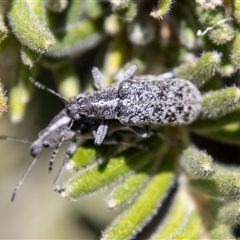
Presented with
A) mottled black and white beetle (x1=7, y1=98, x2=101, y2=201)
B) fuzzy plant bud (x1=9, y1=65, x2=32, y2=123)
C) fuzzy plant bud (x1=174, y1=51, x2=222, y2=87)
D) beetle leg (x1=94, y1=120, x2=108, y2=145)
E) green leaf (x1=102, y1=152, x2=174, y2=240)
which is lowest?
green leaf (x1=102, y1=152, x2=174, y2=240)

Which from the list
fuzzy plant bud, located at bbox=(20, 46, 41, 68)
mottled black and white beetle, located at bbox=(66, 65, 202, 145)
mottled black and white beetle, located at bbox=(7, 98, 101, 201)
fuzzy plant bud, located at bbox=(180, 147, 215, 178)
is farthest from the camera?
mottled black and white beetle, located at bbox=(7, 98, 101, 201)

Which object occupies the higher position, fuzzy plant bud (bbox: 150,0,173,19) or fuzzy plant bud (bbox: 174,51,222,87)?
fuzzy plant bud (bbox: 150,0,173,19)

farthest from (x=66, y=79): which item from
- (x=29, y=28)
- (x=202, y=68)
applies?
(x=202, y=68)

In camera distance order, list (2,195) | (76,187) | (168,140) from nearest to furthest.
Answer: (76,187) → (168,140) → (2,195)

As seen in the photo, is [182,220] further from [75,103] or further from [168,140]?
[75,103]

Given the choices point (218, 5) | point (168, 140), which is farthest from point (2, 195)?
point (218, 5)

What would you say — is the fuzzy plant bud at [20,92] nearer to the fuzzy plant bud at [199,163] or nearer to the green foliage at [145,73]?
the green foliage at [145,73]

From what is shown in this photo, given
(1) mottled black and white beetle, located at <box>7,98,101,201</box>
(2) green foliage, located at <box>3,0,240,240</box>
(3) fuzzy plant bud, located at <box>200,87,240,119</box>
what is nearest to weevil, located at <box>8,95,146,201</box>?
(1) mottled black and white beetle, located at <box>7,98,101,201</box>

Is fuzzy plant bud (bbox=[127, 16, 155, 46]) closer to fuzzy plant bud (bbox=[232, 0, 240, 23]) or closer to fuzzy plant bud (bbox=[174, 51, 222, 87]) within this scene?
fuzzy plant bud (bbox=[174, 51, 222, 87])
